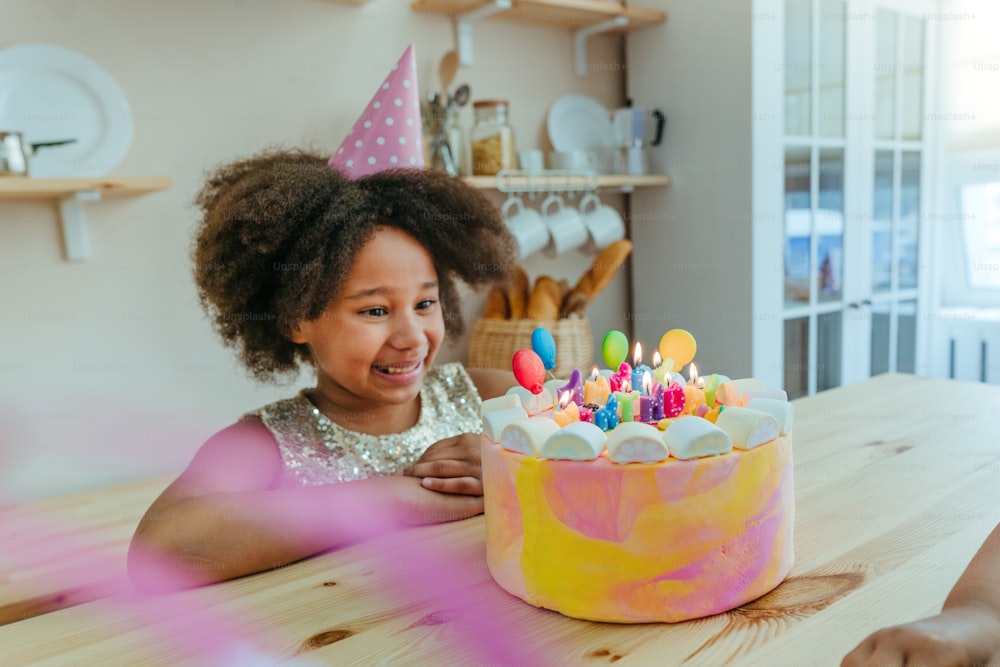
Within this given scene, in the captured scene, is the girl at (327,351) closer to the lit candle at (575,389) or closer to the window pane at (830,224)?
the lit candle at (575,389)

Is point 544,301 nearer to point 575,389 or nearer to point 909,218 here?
point 575,389

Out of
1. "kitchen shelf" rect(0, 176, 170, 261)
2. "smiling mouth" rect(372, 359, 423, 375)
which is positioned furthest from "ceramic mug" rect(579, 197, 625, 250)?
"smiling mouth" rect(372, 359, 423, 375)

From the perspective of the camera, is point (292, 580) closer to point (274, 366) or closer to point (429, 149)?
point (274, 366)

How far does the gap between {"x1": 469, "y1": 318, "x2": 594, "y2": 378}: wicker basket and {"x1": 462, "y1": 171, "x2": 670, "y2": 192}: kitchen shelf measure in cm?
31

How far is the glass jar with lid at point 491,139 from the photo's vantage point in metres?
1.82

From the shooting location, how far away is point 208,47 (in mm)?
1551

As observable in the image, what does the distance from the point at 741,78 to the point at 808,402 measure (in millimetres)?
1017

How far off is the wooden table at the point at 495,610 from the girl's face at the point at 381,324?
188 millimetres

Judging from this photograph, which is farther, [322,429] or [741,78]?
[741,78]

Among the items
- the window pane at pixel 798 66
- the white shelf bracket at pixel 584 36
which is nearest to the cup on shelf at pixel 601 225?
the white shelf bracket at pixel 584 36

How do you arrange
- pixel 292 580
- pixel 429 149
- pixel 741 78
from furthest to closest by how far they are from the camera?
1. pixel 741 78
2. pixel 429 149
3. pixel 292 580

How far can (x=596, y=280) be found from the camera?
6.22 feet

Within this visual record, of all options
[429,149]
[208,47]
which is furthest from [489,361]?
[208,47]

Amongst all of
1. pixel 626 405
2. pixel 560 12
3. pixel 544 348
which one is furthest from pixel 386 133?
pixel 560 12
